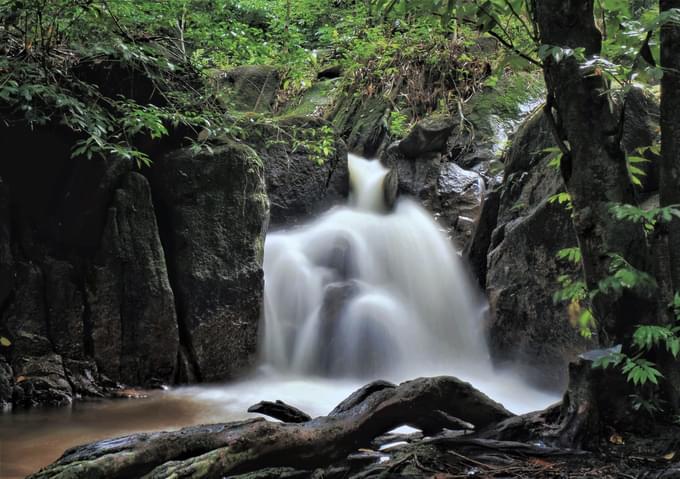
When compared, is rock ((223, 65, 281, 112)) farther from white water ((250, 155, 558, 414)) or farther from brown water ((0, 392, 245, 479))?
brown water ((0, 392, 245, 479))

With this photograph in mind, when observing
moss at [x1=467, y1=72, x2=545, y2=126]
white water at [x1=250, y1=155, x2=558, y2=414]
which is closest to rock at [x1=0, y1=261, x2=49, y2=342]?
white water at [x1=250, y1=155, x2=558, y2=414]

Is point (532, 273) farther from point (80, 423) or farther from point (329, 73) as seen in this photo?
point (329, 73)

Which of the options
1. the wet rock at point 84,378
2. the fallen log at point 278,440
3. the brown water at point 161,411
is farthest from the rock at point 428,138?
the fallen log at point 278,440

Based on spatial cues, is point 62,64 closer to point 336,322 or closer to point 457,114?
point 336,322

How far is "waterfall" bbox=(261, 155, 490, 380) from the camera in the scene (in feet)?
22.2

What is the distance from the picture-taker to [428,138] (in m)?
9.92

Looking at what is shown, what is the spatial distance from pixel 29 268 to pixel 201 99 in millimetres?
2391

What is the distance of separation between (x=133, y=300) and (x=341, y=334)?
2504mm

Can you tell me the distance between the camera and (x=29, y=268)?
537 centimetres

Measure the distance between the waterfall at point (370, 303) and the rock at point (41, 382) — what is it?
2294 mm

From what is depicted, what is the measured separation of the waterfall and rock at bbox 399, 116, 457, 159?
1577 millimetres

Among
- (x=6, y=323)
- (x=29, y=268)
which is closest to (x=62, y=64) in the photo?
(x=29, y=268)

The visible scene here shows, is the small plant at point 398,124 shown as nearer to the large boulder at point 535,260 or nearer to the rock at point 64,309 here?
the large boulder at point 535,260

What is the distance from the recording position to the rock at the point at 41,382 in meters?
4.89
